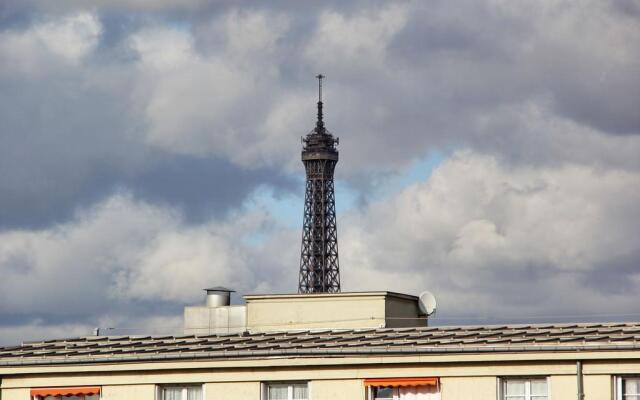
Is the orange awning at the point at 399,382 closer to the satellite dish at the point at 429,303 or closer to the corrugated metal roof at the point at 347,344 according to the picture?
the corrugated metal roof at the point at 347,344

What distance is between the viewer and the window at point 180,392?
1780 inches

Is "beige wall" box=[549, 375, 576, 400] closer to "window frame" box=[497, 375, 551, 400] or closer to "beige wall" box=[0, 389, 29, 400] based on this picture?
"window frame" box=[497, 375, 551, 400]

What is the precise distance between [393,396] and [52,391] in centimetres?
1154

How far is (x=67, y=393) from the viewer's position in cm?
4672

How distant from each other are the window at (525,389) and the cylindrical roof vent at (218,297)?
3013cm

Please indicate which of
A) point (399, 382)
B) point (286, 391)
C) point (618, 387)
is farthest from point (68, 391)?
point (618, 387)

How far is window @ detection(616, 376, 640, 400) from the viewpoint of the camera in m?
40.1

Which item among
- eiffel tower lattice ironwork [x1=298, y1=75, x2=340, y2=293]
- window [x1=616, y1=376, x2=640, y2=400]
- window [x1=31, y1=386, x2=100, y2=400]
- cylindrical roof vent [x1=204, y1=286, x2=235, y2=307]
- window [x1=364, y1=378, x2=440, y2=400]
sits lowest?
window [x1=616, y1=376, x2=640, y2=400]

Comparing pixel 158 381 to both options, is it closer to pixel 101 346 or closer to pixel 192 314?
pixel 101 346

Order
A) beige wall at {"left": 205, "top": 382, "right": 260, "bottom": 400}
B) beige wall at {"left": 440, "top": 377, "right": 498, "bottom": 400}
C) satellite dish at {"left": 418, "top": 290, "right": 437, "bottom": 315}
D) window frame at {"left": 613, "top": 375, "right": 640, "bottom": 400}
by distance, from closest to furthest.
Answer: window frame at {"left": 613, "top": 375, "right": 640, "bottom": 400}
beige wall at {"left": 440, "top": 377, "right": 498, "bottom": 400}
beige wall at {"left": 205, "top": 382, "right": 260, "bottom": 400}
satellite dish at {"left": 418, "top": 290, "right": 437, "bottom": 315}

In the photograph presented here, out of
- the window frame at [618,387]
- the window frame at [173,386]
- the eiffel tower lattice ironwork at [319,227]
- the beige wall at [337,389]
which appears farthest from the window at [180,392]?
the eiffel tower lattice ironwork at [319,227]

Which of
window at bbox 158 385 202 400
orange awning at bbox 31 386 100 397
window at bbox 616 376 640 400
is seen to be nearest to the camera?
window at bbox 616 376 640 400

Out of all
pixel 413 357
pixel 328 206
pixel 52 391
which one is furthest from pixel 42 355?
pixel 328 206

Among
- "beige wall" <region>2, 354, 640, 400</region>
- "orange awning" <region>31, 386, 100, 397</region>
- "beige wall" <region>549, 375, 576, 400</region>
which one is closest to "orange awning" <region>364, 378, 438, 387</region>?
"beige wall" <region>2, 354, 640, 400</region>
